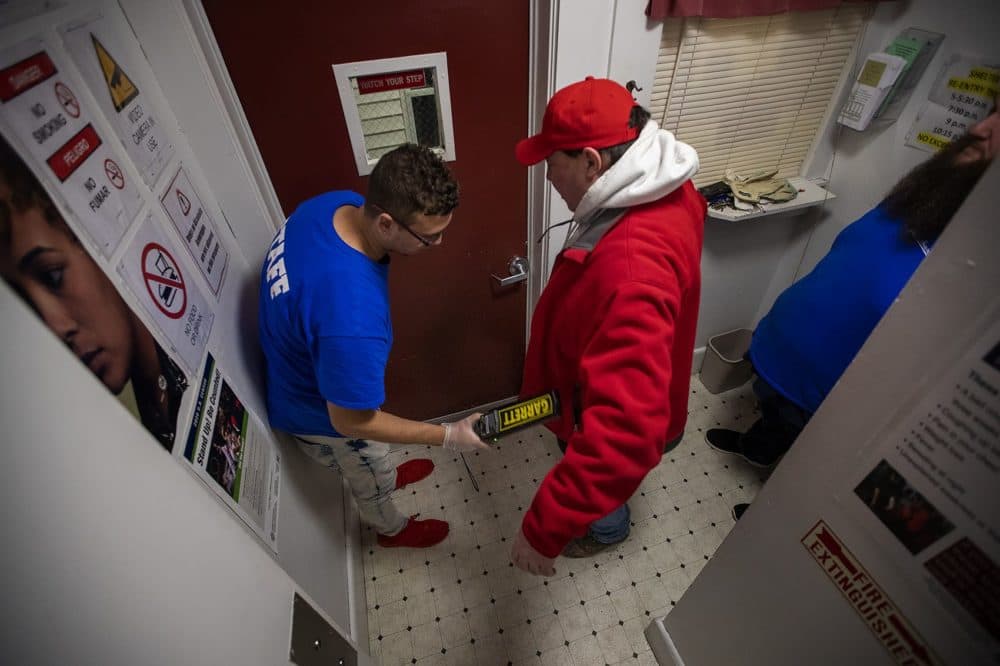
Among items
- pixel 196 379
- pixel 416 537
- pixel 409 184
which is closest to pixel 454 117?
pixel 409 184

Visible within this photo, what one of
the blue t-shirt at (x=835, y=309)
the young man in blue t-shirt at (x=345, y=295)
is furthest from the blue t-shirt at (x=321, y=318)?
the blue t-shirt at (x=835, y=309)

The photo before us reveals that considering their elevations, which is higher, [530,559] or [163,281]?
[163,281]

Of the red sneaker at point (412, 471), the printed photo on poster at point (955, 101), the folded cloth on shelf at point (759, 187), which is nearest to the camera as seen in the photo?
the printed photo on poster at point (955, 101)

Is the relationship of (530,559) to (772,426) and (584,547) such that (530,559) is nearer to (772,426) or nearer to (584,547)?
(584,547)

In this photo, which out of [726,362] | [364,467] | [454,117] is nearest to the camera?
[454,117]

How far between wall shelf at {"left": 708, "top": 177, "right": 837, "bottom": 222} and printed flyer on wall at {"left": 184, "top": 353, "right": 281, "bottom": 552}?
5.04 ft

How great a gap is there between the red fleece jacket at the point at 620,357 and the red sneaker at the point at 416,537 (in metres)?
0.84

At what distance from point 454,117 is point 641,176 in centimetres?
60

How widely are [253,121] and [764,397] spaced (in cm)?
177

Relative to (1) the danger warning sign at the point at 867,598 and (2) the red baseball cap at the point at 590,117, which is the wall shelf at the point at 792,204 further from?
(1) the danger warning sign at the point at 867,598

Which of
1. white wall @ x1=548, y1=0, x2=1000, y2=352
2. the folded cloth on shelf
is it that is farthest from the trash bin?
the folded cloth on shelf

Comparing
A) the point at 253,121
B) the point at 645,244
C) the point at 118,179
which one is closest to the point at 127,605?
the point at 118,179

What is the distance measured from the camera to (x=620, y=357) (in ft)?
2.58

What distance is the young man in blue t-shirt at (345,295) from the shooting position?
2.88 feet
